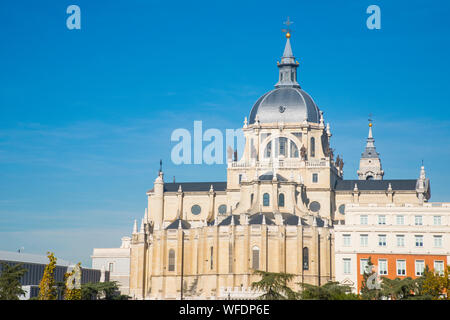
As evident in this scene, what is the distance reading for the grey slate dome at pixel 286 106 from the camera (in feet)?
480

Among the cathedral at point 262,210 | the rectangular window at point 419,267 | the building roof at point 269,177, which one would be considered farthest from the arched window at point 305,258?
the rectangular window at point 419,267

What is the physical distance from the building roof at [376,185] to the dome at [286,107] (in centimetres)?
1221

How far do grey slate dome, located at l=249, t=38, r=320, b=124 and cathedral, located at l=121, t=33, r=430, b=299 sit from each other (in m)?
0.17

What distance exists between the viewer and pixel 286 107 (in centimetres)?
14700

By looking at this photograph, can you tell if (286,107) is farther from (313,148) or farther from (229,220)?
(229,220)

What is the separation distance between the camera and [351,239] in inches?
4232

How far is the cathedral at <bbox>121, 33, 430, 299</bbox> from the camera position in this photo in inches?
4882

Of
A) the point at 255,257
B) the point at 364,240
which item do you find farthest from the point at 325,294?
the point at 255,257

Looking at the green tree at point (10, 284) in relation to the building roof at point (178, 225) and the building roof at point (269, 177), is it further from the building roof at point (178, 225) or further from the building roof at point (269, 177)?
the building roof at point (269, 177)

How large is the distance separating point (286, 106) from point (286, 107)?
22cm

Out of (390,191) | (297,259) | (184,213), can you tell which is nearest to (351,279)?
(297,259)

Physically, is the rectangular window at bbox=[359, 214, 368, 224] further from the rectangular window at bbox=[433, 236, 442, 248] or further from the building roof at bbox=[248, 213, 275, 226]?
the building roof at bbox=[248, 213, 275, 226]

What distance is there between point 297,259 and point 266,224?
22.6 feet
